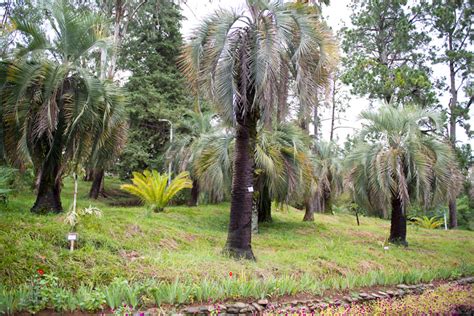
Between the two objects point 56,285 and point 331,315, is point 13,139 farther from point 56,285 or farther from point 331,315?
point 331,315

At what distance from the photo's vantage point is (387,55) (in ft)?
71.8

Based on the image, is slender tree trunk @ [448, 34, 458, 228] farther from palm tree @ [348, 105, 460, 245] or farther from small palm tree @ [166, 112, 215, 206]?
small palm tree @ [166, 112, 215, 206]

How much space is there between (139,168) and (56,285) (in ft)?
60.2

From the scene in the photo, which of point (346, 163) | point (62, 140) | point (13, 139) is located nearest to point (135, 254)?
point (62, 140)

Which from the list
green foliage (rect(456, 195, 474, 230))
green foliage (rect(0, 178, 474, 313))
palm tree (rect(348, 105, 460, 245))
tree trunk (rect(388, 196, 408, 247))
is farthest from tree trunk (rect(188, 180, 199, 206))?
green foliage (rect(456, 195, 474, 230))

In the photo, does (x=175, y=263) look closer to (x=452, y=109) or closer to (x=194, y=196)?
(x=194, y=196)

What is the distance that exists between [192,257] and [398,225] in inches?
312

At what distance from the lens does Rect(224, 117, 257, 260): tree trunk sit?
8312 millimetres

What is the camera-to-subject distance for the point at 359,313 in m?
5.77

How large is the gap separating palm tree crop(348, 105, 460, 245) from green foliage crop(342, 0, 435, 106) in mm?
5494

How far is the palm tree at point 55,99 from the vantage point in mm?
8367

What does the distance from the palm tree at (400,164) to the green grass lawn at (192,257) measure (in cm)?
144

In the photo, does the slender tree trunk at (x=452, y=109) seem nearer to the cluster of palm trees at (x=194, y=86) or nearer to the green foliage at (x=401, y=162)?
the green foliage at (x=401, y=162)

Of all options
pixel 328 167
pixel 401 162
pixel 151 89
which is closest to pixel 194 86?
pixel 401 162
